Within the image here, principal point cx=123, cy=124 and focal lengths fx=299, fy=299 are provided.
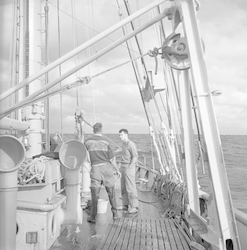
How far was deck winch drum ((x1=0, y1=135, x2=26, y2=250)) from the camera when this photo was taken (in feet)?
7.67

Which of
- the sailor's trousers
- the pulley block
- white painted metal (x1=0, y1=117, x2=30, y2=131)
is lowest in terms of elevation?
the sailor's trousers

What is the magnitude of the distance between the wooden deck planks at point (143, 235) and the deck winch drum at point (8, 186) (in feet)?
4.78

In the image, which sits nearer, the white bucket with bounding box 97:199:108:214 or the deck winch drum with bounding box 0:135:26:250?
the deck winch drum with bounding box 0:135:26:250

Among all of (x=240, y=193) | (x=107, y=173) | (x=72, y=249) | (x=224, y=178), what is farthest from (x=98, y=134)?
(x=240, y=193)

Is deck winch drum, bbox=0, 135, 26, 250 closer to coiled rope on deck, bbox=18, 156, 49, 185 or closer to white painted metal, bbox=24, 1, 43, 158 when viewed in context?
coiled rope on deck, bbox=18, 156, 49, 185

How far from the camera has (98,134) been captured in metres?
4.80

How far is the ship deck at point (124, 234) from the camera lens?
3.58 meters

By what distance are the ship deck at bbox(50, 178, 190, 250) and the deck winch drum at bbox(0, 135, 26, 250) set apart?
4.26 ft

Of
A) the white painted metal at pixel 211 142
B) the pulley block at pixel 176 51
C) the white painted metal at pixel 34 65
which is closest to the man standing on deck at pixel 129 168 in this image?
the white painted metal at pixel 34 65

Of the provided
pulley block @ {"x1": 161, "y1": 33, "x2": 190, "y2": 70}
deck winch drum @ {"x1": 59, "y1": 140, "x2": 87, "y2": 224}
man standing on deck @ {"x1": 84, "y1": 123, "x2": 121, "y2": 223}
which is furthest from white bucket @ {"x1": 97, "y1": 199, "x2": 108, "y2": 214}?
pulley block @ {"x1": 161, "y1": 33, "x2": 190, "y2": 70}

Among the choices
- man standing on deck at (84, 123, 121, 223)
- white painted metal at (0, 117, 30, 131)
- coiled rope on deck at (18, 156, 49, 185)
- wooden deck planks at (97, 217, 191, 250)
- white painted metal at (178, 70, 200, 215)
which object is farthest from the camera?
man standing on deck at (84, 123, 121, 223)

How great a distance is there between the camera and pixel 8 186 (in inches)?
95.7

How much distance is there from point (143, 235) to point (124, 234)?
9.9 inches

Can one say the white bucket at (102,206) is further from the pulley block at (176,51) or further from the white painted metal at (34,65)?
the pulley block at (176,51)
